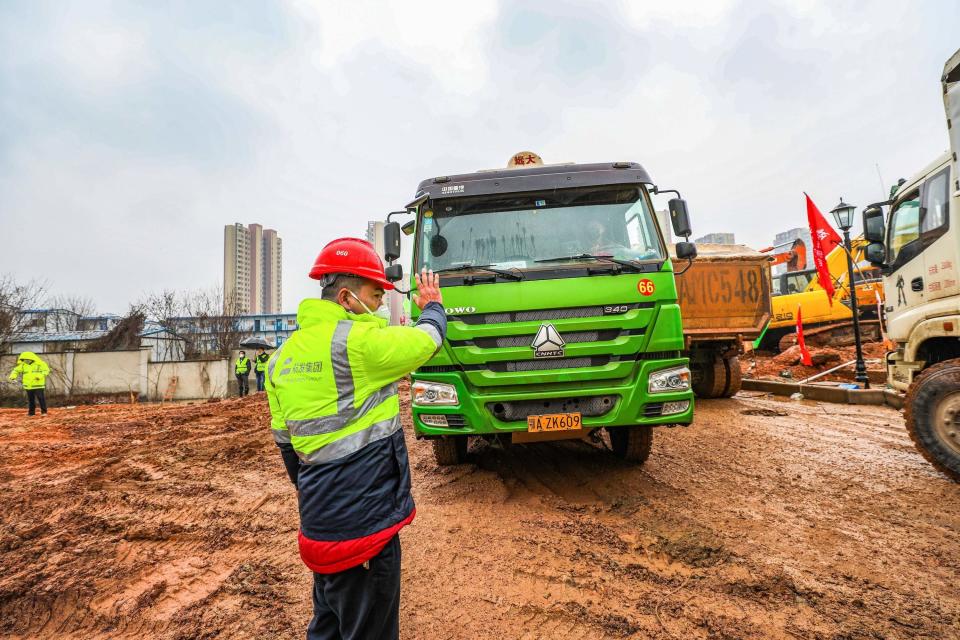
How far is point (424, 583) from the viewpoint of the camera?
9.10ft

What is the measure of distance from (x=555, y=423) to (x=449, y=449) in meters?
1.28

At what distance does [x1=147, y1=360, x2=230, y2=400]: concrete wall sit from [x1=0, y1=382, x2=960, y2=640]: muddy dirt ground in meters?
14.8

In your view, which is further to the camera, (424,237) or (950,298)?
(424,237)

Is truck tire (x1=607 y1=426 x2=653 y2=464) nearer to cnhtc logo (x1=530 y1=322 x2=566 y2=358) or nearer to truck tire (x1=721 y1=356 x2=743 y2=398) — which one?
cnhtc logo (x1=530 y1=322 x2=566 y2=358)

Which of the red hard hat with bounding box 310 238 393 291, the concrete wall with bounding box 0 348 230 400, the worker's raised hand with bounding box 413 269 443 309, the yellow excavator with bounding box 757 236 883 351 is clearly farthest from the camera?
the concrete wall with bounding box 0 348 230 400

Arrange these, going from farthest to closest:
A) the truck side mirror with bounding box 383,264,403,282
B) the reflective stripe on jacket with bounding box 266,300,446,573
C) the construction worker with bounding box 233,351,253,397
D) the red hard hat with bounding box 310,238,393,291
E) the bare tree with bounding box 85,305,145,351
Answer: the bare tree with bounding box 85,305,145,351 → the construction worker with bounding box 233,351,253,397 → the truck side mirror with bounding box 383,264,403,282 → the red hard hat with bounding box 310,238,393,291 → the reflective stripe on jacket with bounding box 266,300,446,573

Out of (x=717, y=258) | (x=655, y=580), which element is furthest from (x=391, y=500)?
(x=717, y=258)

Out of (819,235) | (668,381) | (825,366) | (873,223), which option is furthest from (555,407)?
(825,366)

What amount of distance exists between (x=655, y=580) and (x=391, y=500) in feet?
6.02

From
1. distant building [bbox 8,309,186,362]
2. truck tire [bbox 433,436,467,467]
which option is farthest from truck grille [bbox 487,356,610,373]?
distant building [bbox 8,309,186,362]

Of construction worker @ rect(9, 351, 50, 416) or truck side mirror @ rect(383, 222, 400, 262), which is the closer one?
truck side mirror @ rect(383, 222, 400, 262)

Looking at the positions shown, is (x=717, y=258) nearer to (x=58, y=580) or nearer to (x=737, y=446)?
(x=737, y=446)

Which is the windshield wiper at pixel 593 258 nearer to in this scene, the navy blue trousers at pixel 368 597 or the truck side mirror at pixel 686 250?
the truck side mirror at pixel 686 250

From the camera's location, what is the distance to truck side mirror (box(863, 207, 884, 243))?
16.4 ft
